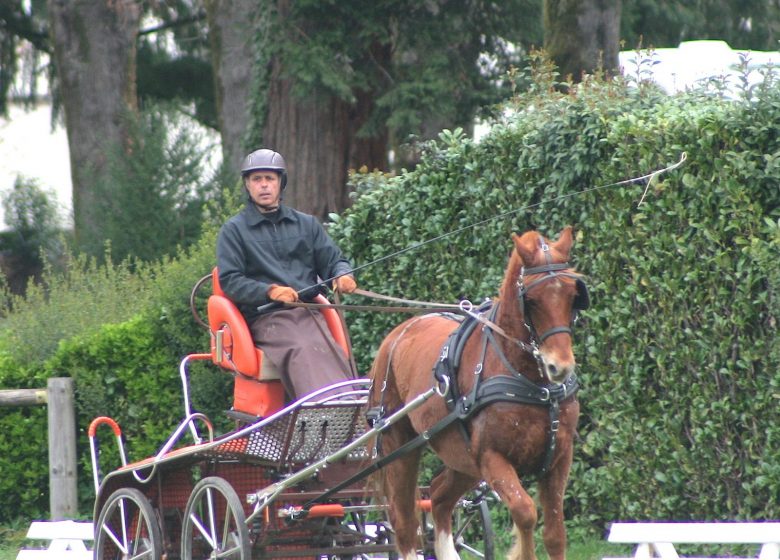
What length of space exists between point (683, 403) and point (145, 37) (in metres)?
20.8

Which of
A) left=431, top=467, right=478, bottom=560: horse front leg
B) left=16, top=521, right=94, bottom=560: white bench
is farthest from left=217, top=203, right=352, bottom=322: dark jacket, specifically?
left=16, top=521, right=94, bottom=560: white bench

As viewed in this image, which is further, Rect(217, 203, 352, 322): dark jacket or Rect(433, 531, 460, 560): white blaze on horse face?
Rect(217, 203, 352, 322): dark jacket

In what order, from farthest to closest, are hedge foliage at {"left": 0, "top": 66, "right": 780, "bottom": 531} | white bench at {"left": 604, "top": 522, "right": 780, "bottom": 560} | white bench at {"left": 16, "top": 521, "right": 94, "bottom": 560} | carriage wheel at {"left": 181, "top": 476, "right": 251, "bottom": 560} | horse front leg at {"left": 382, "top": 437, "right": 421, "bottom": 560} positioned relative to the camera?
white bench at {"left": 16, "top": 521, "right": 94, "bottom": 560}
hedge foliage at {"left": 0, "top": 66, "right": 780, "bottom": 531}
horse front leg at {"left": 382, "top": 437, "right": 421, "bottom": 560}
carriage wheel at {"left": 181, "top": 476, "right": 251, "bottom": 560}
white bench at {"left": 604, "top": 522, "right": 780, "bottom": 560}

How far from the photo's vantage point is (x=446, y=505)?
6.37 metres

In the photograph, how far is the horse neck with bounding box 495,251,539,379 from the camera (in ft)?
17.7

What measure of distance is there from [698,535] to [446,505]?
1.21 metres

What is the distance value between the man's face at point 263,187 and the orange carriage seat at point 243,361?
466 millimetres

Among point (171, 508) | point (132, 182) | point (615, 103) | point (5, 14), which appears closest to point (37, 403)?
point (171, 508)

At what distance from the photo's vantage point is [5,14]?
2409cm

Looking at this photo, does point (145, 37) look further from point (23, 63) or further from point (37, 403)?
point (37, 403)

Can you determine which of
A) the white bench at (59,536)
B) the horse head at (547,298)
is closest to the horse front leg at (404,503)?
the horse head at (547,298)

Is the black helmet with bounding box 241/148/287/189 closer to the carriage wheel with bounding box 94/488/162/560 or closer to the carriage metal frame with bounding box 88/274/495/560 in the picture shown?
the carriage metal frame with bounding box 88/274/495/560

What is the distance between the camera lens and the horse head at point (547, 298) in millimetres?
5062

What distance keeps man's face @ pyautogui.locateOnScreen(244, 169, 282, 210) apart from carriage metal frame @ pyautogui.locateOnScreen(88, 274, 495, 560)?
0.83 metres
